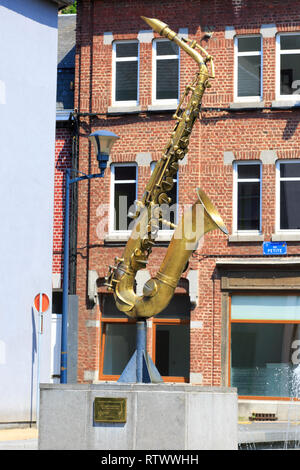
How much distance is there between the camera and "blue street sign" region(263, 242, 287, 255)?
24.4 metres

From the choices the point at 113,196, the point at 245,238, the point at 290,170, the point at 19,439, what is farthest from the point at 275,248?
the point at 19,439

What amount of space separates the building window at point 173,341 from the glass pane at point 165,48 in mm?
6129

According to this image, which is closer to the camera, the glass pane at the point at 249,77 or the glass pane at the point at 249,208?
the glass pane at the point at 249,208

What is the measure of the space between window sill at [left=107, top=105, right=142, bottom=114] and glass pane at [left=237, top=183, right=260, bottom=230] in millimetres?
3356

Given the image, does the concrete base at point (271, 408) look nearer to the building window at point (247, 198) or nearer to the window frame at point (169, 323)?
the window frame at point (169, 323)

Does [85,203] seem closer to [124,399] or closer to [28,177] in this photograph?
[28,177]

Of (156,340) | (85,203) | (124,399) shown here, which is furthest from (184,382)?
(124,399)

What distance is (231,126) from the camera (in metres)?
25.2

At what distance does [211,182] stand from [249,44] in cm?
357

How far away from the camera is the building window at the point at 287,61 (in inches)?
993

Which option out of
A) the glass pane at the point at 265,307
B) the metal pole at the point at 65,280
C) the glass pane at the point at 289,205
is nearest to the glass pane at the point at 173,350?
the glass pane at the point at 265,307

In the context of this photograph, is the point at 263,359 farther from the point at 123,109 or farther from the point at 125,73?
the point at 125,73

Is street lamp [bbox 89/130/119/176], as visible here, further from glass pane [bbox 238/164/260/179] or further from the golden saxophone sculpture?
the golden saxophone sculpture

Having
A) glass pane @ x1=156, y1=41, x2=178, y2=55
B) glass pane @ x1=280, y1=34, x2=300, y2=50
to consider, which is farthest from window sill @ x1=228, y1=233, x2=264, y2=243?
glass pane @ x1=156, y1=41, x2=178, y2=55
